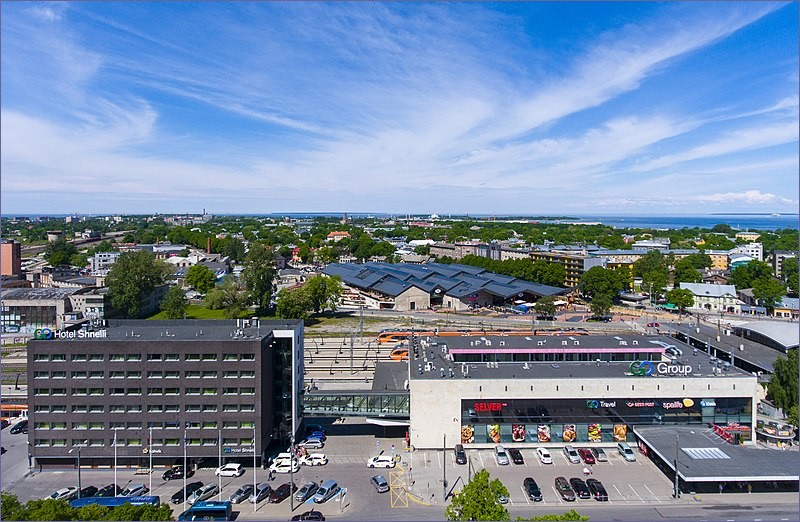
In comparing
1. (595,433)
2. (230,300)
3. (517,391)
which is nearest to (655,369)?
(595,433)

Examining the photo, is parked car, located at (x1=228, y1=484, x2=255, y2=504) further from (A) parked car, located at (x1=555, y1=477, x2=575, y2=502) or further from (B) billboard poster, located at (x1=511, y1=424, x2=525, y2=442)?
(A) parked car, located at (x1=555, y1=477, x2=575, y2=502)

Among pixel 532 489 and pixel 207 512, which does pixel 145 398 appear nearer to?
pixel 207 512

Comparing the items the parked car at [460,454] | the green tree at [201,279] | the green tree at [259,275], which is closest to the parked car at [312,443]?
the parked car at [460,454]

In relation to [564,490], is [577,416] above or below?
above

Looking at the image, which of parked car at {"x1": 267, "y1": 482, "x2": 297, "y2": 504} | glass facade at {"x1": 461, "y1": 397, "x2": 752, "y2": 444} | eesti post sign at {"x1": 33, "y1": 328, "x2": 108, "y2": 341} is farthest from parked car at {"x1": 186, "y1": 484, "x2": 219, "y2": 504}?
glass facade at {"x1": 461, "y1": 397, "x2": 752, "y2": 444}

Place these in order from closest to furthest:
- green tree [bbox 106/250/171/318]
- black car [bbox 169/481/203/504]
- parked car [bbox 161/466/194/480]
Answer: black car [bbox 169/481/203/504]
parked car [bbox 161/466/194/480]
green tree [bbox 106/250/171/318]

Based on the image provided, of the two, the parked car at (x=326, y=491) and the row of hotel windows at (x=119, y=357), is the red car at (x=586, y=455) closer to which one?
the parked car at (x=326, y=491)
